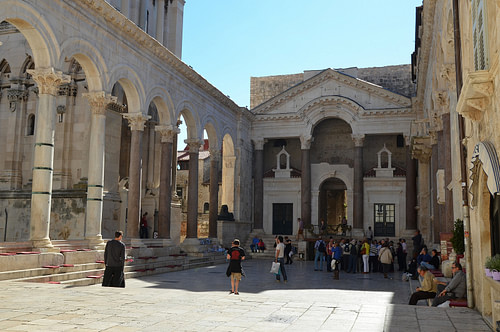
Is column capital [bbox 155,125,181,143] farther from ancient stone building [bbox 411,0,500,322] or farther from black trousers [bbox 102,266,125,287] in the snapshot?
black trousers [bbox 102,266,125,287]

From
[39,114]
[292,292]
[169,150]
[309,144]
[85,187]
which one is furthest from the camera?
[309,144]

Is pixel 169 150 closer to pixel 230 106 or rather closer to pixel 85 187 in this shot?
pixel 85 187

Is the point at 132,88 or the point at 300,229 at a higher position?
the point at 132,88

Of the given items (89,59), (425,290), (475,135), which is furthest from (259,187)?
(475,135)

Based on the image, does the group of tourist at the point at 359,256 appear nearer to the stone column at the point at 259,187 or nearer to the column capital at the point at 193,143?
the column capital at the point at 193,143

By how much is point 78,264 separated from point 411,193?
2141cm

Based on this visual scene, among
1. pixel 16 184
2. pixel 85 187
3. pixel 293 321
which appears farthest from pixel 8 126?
pixel 293 321

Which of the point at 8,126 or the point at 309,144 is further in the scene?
the point at 309,144

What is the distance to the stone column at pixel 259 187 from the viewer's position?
33.2 metres

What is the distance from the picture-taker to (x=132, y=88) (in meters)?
20.4

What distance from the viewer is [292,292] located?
563 inches

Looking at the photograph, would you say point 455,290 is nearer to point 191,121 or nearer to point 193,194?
point 193,194

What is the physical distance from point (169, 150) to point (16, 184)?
691 centimetres

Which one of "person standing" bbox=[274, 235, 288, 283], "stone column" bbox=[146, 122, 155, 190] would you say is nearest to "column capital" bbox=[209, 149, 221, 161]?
"stone column" bbox=[146, 122, 155, 190]
